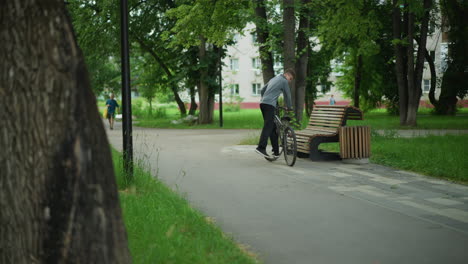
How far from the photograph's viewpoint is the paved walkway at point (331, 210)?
5.00 meters

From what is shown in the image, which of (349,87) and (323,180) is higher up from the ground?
(349,87)

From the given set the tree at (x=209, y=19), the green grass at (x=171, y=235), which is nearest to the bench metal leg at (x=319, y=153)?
the green grass at (x=171, y=235)

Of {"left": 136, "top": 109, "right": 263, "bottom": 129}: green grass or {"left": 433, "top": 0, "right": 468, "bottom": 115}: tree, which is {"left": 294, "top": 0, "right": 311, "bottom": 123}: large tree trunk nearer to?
{"left": 136, "top": 109, "right": 263, "bottom": 129}: green grass

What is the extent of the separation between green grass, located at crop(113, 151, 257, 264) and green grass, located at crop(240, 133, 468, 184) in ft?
16.1

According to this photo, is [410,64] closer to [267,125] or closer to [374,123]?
[374,123]

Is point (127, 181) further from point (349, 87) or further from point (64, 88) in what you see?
point (349, 87)

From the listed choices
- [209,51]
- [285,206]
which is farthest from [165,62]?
[285,206]

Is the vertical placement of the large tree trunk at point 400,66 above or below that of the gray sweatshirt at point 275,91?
above

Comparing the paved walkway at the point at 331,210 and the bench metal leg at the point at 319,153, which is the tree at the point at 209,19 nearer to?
the bench metal leg at the point at 319,153

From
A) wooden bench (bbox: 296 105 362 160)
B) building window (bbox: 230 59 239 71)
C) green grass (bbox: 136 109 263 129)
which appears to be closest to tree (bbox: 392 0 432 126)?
green grass (bbox: 136 109 263 129)

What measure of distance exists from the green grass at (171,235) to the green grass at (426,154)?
4896 mm

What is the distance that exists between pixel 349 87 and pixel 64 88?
39824 millimetres

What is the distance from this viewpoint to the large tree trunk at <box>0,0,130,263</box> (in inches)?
127

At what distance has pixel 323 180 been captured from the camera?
9.05 m
